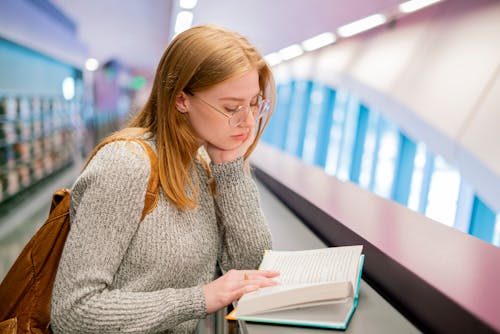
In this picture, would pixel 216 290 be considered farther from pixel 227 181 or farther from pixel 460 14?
pixel 460 14

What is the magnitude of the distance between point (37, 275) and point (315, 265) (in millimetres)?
833

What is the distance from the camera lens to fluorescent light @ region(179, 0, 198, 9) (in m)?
6.36

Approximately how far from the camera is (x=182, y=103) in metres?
1.61

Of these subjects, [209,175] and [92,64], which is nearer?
[209,175]

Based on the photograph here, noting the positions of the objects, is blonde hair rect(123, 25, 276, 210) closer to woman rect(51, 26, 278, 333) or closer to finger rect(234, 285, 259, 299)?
woman rect(51, 26, 278, 333)

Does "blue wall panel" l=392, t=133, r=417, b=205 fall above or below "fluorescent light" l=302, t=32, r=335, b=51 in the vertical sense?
below

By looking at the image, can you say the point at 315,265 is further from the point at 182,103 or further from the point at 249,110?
the point at 182,103

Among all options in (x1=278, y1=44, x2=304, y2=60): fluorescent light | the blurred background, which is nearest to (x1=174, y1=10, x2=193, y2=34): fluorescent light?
the blurred background

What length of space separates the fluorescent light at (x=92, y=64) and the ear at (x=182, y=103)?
1138 centimetres

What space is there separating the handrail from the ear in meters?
0.87

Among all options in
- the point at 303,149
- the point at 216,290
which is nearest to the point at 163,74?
the point at 216,290

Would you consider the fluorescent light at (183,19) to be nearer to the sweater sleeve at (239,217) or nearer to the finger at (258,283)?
the sweater sleeve at (239,217)

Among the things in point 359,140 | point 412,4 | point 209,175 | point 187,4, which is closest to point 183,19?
point 187,4

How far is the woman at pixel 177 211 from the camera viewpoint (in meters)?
1.31
